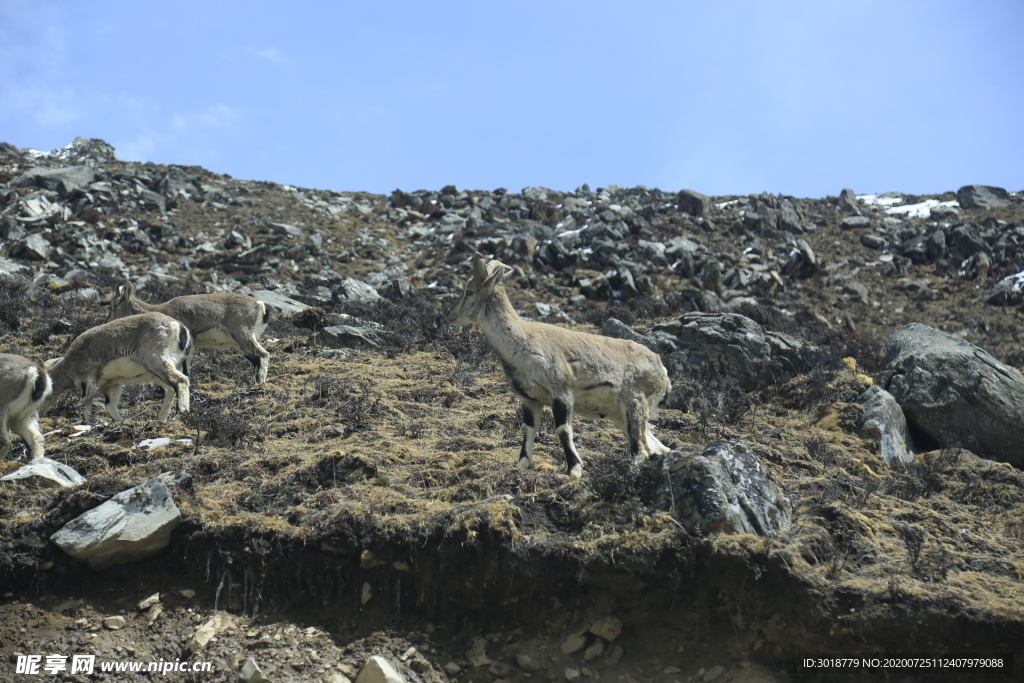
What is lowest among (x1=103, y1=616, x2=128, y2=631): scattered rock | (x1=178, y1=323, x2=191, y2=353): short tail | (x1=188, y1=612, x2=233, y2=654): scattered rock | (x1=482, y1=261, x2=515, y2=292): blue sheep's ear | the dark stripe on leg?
(x1=188, y1=612, x2=233, y2=654): scattered rock

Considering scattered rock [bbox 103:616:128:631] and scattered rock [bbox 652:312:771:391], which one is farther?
scattered rock [bbox 652:312:771:391]

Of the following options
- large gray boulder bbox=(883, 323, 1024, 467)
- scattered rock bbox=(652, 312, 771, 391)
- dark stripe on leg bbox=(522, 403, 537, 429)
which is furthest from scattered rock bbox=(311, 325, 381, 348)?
large gray boulder bbox=(883, 323, 1024, 467)

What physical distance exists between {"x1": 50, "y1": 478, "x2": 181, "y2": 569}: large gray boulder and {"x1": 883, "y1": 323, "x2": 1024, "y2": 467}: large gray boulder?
11739 mm

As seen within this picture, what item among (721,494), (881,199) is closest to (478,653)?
(721,494)

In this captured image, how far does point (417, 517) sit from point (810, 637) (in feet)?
12.0

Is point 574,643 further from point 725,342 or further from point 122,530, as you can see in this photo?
point 725,342

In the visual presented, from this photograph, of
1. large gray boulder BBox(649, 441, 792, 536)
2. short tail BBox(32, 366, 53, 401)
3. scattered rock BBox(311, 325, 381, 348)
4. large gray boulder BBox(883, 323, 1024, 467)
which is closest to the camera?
large gray boulder BBox(649, 441, 792, 536)

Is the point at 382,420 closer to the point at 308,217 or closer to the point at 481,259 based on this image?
the point at 481,259

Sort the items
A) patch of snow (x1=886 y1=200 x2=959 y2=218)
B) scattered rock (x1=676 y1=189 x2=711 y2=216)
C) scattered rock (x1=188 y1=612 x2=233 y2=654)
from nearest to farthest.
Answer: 1. scattered rock (x1=188 y1=612 x2=233 y2=654)
2. scattered rock (x1=676 y1=189 x2=711 y2=216)
3. patch of snow (x1=886 y1=200 x2=959 y2=218)

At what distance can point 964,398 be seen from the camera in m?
13.2

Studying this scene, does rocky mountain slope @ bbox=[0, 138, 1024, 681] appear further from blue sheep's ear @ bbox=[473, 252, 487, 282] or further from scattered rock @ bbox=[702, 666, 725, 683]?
blue sheep's ear @ bbox=[473, 252, 487, 282]

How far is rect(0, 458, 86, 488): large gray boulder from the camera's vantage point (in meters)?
8.42

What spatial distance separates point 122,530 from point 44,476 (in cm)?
195

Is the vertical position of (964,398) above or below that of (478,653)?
above
